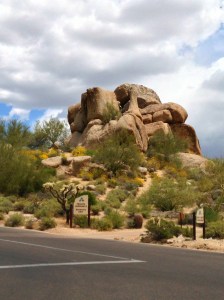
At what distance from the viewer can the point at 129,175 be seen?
44750 mm

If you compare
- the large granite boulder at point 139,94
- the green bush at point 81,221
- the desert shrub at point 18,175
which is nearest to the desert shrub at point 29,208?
the green bush at point 81,221

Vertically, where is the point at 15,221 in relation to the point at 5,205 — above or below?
below

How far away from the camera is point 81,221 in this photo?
2492 centimetres

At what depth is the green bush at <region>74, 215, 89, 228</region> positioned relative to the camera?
81.0 ft

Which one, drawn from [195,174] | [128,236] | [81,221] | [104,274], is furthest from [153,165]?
[104,274]

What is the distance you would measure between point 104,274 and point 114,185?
30677 millimetres

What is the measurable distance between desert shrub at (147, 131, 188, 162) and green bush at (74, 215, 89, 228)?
27.5 metres

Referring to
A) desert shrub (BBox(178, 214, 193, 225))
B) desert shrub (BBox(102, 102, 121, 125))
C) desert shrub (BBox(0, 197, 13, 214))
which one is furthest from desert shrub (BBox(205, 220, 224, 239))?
desert shrub (BBox(102, 102, 121, 125))

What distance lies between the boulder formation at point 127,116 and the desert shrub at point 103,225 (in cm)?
2543

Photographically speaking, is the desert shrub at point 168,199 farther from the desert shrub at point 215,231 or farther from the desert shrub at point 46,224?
the desert shrub at point 215,231

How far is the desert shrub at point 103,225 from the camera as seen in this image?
2390 cm

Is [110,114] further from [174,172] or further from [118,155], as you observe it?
[174,172]

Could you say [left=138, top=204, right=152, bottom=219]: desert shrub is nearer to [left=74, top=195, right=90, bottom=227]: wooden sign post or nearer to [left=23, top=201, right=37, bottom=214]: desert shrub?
[left=74, top=195, right=90, bottom=227]: wooden sign post

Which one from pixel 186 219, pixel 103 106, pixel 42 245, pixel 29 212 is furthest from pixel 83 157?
pixel 42 245
